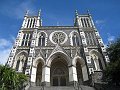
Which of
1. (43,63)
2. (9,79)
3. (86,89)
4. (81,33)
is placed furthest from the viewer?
(81,33)

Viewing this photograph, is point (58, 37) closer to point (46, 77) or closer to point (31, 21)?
point (31, 21)

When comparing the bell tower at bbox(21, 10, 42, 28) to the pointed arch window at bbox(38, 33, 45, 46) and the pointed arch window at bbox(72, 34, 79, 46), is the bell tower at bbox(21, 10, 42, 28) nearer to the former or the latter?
the pointed arch window at bbox(38, 33, 45, 46)

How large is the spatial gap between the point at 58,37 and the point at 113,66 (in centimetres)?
1540

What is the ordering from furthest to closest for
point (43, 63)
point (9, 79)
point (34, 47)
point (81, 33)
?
1. point (81, 33)
2. point (34, 47)
3. point (43, 63)
4. point (9, 79)

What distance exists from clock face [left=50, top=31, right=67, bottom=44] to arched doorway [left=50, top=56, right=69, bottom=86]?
4.08 metres

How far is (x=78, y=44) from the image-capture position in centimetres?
3394

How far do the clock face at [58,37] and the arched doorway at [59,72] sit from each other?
13.4 feet

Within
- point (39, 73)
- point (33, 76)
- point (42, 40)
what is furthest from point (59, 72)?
point (42, 40)

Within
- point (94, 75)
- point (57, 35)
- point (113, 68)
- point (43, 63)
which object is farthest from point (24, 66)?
point (113, 68)

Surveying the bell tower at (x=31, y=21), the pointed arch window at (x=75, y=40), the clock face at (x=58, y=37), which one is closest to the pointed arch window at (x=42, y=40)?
the clock face at (x=58, y=37)

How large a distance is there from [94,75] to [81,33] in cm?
1171

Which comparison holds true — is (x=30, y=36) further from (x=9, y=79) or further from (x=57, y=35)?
(x=9, y=79)

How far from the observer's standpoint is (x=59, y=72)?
31422 mm

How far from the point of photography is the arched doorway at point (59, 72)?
98.9ft
